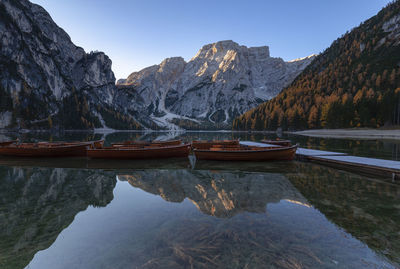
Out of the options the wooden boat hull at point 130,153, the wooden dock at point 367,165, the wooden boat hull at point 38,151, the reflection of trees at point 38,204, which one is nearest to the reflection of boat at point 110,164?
the wooden boat hull at point 130,153

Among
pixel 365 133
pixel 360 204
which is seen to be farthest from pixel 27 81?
pixel 365 133

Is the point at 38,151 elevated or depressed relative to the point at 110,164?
elevated

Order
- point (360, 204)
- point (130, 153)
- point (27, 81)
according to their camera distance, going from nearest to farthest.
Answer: point (360, 204)
point (130, 153)
point (27, 81)

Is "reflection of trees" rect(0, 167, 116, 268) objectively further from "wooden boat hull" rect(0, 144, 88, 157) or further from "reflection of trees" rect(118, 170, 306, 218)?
"wooden boat hull" rect(0, 144, 88, 157)

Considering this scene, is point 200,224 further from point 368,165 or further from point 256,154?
point 368,165

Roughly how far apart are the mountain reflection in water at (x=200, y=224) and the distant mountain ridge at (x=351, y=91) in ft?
304

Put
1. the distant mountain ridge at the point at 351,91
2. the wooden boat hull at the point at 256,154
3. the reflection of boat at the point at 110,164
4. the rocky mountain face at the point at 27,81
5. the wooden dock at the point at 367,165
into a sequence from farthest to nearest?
the rocky mountain face at the point at 27,81 → the distant mountain ridge at the point at 351,91 → the wooden boat hull at the point at 256,154 → the reflection of boat at the point at 110,164 → the wooden dock at the point at 367,165

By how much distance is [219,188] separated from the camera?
1277 cm

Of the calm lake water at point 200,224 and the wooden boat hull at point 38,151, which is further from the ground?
the calm lake water at point 200,224

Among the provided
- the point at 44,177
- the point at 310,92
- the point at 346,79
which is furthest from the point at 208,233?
the point at 346,79

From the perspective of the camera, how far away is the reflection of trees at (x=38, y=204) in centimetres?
617

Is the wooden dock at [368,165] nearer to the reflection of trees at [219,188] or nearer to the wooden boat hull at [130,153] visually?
the reflection of trees at [219,188]

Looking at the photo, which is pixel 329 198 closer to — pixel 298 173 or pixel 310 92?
pixel 298 173

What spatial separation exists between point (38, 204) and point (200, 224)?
8.17m
